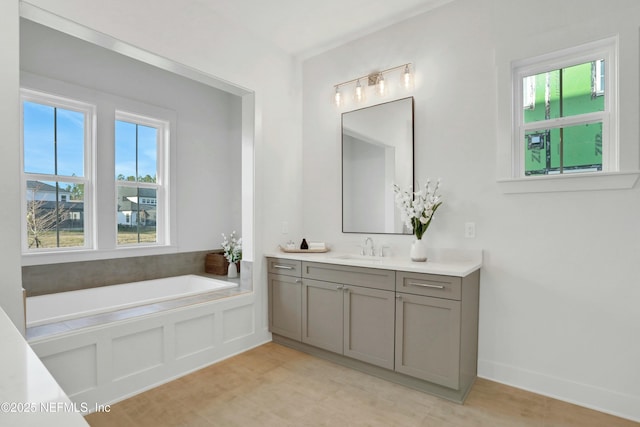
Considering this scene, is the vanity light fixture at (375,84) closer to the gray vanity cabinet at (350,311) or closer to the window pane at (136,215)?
the gray vanity cabinet at (350,311)

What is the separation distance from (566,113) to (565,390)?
6.30 feet

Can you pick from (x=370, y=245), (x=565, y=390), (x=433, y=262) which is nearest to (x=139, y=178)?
(x=370, y=245)

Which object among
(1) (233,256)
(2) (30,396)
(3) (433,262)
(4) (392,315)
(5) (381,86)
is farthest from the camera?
(1) (233,256)

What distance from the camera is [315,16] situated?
300 cm

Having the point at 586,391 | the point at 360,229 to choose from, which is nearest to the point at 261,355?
the point at 360,229

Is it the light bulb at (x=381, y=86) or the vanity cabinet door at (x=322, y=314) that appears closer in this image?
the vanity cabinet door at (x=322, y=314)

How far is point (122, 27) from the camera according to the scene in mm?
2268

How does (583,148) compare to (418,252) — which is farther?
(418,252)

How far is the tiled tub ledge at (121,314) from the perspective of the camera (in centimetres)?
204

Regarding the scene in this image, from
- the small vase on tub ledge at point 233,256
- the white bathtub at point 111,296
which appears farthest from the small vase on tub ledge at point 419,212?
the small vase on tub ledge at point 233,256

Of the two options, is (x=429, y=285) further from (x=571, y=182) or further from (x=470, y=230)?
(x=571, y=182)

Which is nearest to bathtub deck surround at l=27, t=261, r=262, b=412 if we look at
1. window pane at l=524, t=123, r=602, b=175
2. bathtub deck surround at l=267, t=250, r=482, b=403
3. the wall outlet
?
bathtub deck surround at l=267, t=250, r=482, b=403

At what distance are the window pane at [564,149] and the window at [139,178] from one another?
147 inches

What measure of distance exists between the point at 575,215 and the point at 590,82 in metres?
0.93
